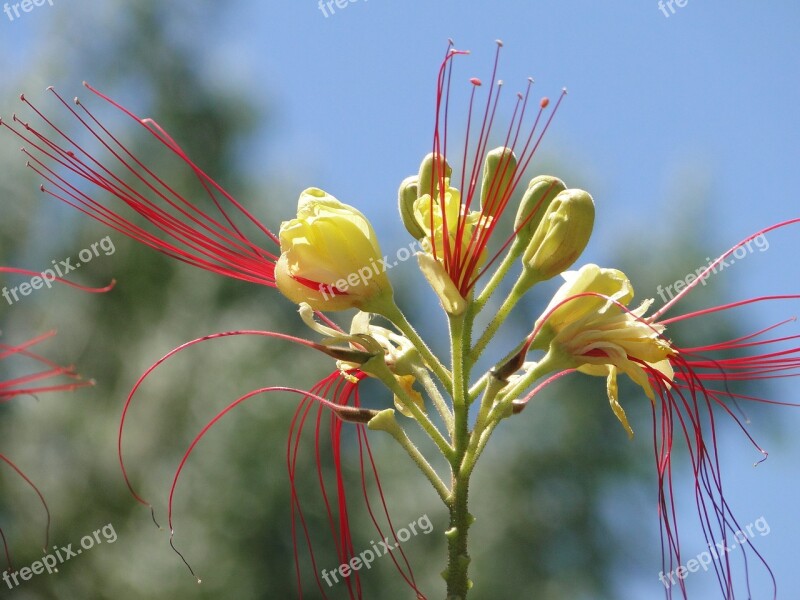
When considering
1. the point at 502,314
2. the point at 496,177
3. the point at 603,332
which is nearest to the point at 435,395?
the point at 502,314

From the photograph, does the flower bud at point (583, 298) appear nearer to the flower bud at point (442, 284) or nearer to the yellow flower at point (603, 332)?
the yellow flower at point (603, 332)

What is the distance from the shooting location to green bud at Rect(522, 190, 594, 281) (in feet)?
5.87

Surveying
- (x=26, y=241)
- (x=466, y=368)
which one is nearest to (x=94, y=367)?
(x=26, y=241)

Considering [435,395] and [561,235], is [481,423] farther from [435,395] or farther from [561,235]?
[561,235]

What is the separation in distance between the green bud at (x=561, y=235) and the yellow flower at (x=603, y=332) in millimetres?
54

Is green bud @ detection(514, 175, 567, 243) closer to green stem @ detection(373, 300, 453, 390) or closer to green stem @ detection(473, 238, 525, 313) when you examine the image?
green stem @ detection(473, 238, 525, 313)

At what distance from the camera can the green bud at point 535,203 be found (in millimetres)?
1902

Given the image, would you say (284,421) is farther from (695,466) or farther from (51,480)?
(695,466)

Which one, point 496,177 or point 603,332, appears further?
point 496,177

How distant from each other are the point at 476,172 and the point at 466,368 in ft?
1.19

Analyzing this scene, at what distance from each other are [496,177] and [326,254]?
40 cm

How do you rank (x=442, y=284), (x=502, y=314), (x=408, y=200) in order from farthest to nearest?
(x=408, y=200)
(x=502, y=314)
(x=442, y=284)

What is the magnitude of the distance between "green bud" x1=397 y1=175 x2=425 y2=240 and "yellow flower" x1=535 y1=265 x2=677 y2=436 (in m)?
0.33

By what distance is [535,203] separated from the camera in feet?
6.26
